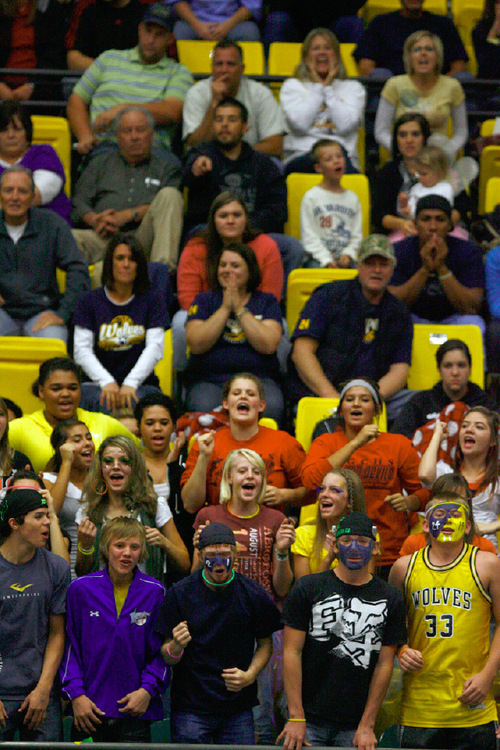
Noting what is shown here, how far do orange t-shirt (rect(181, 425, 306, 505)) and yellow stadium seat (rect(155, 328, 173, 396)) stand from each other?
1.03m

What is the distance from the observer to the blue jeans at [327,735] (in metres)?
4.36

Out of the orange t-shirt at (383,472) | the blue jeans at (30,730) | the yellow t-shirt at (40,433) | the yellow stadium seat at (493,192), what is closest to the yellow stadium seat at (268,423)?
the orange t-shirt at (383,472)

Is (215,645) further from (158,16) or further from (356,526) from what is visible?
(158,16)

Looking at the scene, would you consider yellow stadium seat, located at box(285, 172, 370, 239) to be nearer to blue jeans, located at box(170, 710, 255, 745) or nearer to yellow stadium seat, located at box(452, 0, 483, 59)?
yellow stadium seat, located at box(452, 0, 483, 59)

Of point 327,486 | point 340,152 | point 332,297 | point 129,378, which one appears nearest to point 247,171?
point 340,152

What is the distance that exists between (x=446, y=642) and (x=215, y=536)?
96 centimetres

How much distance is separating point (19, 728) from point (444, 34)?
6.32 m

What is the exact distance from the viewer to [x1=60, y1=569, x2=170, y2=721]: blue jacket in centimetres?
448

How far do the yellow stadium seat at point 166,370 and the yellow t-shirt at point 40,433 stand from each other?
34.9 inches

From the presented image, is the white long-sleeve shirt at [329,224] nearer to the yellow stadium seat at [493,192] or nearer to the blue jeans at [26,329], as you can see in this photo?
the yellow stadium seat at [493,192]

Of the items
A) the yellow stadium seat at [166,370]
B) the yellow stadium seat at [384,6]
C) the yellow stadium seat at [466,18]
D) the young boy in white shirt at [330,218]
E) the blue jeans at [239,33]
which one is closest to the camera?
the yellow stadium seat at [166,370]

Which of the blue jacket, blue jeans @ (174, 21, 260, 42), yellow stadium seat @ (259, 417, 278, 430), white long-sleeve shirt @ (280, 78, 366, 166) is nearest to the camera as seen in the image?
the blue jacket

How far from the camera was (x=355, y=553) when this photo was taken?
4383mm

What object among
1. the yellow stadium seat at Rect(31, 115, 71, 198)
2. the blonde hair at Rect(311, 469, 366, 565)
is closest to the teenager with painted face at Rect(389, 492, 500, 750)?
the blonde hair at Rect(311, 469, 366, 565)
